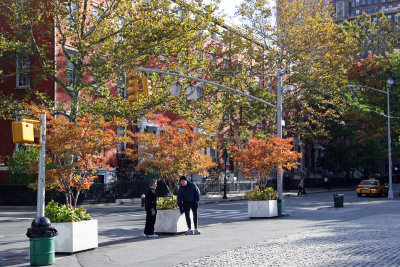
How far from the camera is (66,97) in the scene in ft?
108

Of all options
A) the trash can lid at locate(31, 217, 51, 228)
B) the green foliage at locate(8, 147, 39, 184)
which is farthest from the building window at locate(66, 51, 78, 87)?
the trash can lid at locate(31, 217, 51, 228)

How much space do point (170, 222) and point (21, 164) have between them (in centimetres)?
1749

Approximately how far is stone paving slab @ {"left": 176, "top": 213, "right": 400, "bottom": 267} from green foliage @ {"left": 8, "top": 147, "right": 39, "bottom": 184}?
64.1 feet

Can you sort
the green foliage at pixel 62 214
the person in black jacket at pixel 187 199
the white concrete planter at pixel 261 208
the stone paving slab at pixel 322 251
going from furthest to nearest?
the white concrete planter at pixel 261 208 < the person in black jacket at pixel 187 199 < the green foliage at pixel 62 214 < the stone paving slab at pixel 322 251

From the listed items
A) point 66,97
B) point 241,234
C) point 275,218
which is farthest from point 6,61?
point 241,234

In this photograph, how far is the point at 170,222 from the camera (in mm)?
15922

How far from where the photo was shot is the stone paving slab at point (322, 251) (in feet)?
32.8

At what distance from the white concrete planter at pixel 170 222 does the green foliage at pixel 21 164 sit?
16092 millimetres

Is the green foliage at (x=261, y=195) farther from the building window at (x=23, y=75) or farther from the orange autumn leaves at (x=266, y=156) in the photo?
the building window at (x=23, y=75)

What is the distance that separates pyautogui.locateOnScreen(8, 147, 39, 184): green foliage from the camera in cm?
3005

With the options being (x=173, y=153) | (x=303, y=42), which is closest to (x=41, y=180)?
(x=173, y=153)

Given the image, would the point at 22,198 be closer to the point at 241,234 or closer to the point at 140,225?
the point at 140,225

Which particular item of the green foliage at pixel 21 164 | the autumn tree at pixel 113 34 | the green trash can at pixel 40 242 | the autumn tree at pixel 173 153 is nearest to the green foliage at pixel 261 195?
the autumn tree at pixel 173 153

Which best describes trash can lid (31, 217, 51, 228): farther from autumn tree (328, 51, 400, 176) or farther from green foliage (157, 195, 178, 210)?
autumn tree (328, 51, 400, 176)
